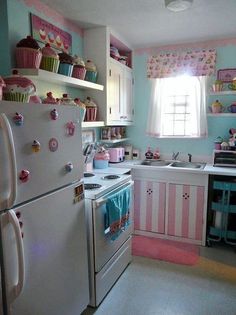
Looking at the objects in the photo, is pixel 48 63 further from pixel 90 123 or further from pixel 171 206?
pixel 171 206

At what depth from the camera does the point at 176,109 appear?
3410 mm

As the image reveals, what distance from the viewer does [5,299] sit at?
3.92 ft

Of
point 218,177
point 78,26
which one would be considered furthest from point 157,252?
point 78,26

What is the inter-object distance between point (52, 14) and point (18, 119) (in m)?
1.47

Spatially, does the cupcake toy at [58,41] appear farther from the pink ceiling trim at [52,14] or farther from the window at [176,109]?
the window at [176,109]

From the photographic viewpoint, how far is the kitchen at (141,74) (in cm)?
182

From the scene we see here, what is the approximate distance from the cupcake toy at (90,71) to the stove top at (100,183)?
0.99 m

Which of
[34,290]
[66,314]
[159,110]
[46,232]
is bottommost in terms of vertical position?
[66,314]

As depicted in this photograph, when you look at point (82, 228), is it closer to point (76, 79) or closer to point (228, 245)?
point (76, 79)

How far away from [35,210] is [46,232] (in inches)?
6.7

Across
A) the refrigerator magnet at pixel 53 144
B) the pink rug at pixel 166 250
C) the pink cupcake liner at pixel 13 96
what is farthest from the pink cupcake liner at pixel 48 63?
the pink rug at pixel 166 250

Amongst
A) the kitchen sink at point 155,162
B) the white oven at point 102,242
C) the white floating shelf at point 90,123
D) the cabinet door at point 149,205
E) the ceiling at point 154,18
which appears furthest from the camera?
the kitchen sink at point 155,162

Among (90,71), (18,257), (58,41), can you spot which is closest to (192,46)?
(90,71)

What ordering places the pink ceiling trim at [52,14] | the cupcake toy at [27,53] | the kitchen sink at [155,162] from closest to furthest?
the cupcake toy at [27,53] < the pink ceiling trim at [52,14] < the kitchen sink at [155,162]
